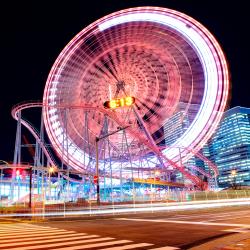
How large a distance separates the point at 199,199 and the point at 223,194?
4.14 m

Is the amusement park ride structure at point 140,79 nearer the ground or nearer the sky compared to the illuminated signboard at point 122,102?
nearer the sky

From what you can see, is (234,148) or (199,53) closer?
(199,53)

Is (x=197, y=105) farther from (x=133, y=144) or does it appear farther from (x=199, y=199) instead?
(x=133, y=144)

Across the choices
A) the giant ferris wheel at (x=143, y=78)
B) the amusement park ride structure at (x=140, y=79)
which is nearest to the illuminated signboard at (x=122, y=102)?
the giant ferris wheel at (x=143, y=78)

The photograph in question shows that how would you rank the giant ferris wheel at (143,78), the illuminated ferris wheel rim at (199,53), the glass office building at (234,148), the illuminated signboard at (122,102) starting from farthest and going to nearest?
the glass office building at (234,148) → the giant ferris wheel at (143,78) → the illuminated ferris wheel rim at (199,53) → the illuminated signboard at (122,102)

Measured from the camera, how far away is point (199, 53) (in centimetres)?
3697

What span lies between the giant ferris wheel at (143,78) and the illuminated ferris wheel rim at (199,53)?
108 millimetres

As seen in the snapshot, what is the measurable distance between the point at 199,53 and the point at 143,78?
26.1 ft

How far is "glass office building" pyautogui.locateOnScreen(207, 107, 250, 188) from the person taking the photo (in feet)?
421

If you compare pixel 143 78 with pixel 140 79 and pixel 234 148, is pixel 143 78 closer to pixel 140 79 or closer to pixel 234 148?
pixel 140 79

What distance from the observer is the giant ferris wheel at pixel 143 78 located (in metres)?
36.3

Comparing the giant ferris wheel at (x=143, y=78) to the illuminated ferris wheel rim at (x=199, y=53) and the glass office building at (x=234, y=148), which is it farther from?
the glass office building at (x=234, y=148)

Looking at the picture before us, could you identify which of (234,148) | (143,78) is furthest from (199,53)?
(234,148)

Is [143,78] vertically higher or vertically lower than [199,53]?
lower
